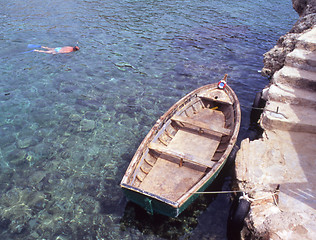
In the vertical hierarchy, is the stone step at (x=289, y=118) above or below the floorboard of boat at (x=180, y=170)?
above

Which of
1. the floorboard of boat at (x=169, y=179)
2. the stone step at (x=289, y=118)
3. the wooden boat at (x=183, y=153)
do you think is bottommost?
the floorboard of boat at (x=169, y=179)

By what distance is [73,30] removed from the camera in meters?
26.1

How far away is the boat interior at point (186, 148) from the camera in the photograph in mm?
9383

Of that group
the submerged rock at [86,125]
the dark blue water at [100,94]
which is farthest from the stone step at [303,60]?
the submerged rock at [86,125]

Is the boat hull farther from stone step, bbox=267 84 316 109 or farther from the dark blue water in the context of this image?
stone step, bbox=267 84 316 109

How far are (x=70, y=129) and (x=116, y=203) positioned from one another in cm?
568

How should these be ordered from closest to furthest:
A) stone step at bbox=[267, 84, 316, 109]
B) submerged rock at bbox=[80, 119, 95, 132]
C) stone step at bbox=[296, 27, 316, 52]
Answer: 1. stone step at bbox=[267, 84, 316, 109]
2. submerged rock at bbox=[80, 119, 95, 132]
3. stone step at bbox=[296, 27, 316, 52]

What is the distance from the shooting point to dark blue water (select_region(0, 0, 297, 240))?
9125 millimetres

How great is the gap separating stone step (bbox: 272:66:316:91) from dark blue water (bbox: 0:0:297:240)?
2.70 m

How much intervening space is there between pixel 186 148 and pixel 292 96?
6.83 meters

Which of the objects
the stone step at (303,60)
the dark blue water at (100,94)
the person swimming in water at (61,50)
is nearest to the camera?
the dark blue water at (100,94)

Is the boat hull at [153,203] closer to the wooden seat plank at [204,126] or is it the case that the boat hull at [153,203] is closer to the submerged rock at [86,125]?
the wooden seat plank at [204,126]

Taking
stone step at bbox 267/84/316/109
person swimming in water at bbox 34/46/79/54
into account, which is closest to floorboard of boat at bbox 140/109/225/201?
stone step at bbox 267/84/316/109

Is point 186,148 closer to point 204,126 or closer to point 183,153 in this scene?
point 204,126
